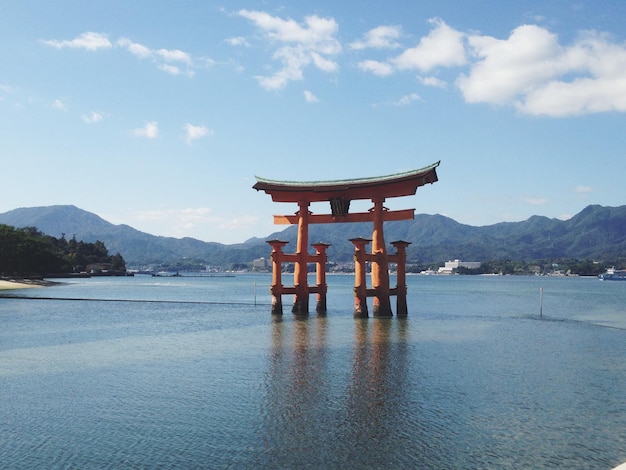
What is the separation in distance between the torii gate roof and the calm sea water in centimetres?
908

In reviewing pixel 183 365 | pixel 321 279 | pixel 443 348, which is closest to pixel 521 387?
pixel 443 348

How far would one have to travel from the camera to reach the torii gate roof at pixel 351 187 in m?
29.5

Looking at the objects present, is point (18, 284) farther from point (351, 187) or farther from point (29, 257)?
point (351, 187)

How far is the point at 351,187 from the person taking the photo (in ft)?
103

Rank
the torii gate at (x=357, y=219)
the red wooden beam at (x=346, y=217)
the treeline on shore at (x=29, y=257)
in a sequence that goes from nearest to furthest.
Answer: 1. the torii gate at (x=357, y=219)
2. the red wooden beam at (x=346, y=217)
3. the treeline on shore at (x=29, y=257)

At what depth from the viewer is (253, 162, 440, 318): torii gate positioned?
30328mm

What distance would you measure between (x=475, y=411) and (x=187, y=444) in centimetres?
647

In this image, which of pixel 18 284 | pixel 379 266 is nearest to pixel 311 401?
pixel 379 266

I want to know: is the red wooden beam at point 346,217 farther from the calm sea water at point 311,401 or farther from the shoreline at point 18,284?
the shoreline at point 18,284

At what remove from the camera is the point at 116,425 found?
1058 cm

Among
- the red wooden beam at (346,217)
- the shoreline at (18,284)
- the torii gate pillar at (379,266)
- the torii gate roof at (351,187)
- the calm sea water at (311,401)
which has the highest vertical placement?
the torii gate roof at (351,187)

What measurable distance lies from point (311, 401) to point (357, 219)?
70.7ft

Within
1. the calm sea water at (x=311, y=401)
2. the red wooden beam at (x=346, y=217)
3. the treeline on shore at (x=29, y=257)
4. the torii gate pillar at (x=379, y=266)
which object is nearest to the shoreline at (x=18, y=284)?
the treeline on shore at (x=29, y=257)

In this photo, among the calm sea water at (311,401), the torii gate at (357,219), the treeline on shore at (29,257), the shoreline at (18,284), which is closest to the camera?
the calm sea water at (311,401)
